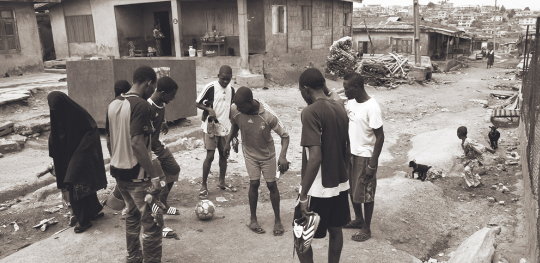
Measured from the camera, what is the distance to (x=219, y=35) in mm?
15961

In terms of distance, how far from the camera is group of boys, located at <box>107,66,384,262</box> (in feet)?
10.3

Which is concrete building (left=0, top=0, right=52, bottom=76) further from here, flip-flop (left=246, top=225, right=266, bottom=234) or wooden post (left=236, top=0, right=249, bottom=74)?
flip-flop (left=246, top=225, right=266, bottom=234)

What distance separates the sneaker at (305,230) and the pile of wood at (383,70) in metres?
15.5

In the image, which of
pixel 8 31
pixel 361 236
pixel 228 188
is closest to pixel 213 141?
pixel 228 188

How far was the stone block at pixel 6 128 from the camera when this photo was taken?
7989 mm

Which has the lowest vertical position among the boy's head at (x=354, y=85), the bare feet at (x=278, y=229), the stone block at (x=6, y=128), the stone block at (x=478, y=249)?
the bare feet at (x=278, y=229)

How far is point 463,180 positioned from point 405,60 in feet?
44.5

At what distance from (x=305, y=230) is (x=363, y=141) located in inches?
56.5

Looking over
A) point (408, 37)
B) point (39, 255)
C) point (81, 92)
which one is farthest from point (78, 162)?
point (408, 37)

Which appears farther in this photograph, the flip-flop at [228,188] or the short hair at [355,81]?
the flip-flop at [228,188]

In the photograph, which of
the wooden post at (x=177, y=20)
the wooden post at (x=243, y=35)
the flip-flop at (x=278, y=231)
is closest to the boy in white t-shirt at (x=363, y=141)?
the flip-flop at (x=278, y=231)

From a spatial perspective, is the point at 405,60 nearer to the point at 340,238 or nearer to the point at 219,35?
the point at 219,35

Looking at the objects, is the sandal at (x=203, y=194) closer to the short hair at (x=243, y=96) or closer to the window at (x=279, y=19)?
the short hair at (x=243, y=96)

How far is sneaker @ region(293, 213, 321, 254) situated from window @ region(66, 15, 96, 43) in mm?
16207
